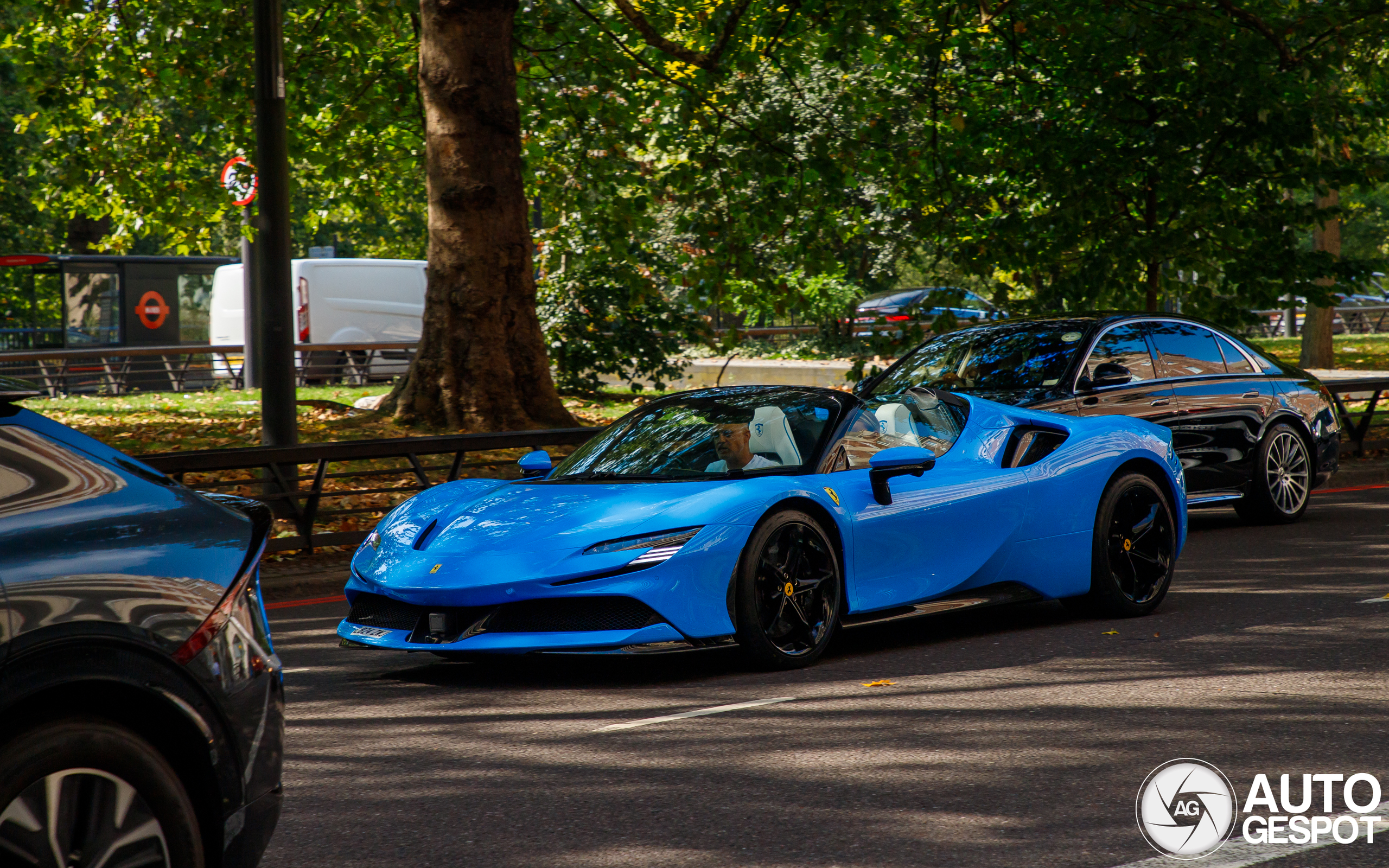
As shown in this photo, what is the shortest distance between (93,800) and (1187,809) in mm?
3099

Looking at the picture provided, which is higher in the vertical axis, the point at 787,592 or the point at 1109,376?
the point at 1109,376

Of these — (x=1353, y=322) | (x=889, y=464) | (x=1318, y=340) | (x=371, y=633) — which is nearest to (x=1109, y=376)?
(x=889, y=464)

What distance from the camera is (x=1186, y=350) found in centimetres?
1152

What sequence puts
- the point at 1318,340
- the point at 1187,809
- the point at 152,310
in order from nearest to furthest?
the point at 1187,809
the point at 1318,340
the point at 152,310

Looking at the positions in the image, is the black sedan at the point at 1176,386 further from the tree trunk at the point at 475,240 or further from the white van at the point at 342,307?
the white van at the point at 342,307

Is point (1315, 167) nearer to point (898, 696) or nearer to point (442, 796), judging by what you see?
point (898, 696)

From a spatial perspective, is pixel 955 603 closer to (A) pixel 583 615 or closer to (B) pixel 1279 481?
(A) pixel 583 615

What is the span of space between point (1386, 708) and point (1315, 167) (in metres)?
12.0

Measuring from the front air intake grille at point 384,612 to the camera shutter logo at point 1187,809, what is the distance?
308cm

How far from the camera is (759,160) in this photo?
682 inches

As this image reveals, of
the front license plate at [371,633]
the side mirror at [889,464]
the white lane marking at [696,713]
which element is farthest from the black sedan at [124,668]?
the side mirror at [889,464]

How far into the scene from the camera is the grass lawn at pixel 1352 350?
97.0 feet

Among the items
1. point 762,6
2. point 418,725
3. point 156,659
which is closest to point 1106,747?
point 418,725

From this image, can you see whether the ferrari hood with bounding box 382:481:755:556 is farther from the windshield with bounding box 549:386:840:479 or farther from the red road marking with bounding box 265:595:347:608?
the red road marking with bounding box 265:595:347:608
